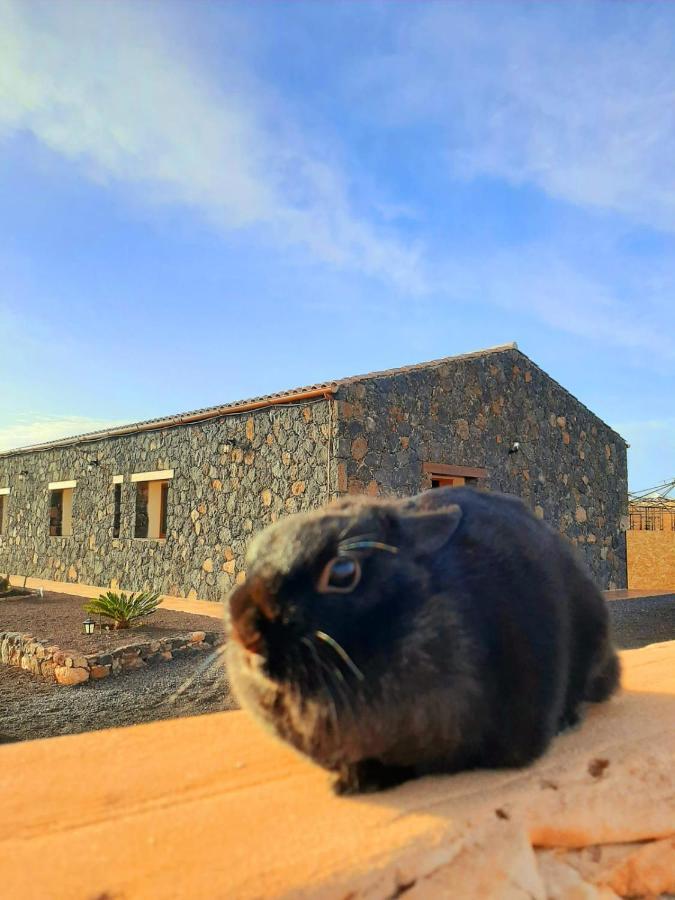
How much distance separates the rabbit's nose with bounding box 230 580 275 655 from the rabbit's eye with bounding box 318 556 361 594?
0.12 meters

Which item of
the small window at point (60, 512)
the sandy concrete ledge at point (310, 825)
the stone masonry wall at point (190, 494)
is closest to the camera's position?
the sandy concrete ledge at point (310, 825)

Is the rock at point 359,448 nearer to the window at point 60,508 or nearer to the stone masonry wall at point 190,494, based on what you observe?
the stone masonry wall at point 190,494

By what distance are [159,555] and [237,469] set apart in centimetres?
297

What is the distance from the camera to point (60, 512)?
18781 millimetres

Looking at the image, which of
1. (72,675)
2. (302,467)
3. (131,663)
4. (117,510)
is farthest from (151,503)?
(72,675)

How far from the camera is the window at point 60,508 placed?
1816cm

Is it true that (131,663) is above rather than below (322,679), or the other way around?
below

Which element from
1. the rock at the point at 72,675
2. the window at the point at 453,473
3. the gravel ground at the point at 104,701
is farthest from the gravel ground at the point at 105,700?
the window at the point at 453,473

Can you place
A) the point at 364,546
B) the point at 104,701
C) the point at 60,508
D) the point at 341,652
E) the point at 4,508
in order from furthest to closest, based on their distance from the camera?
1. the point at 4,508
2. the point at 60,508
3. the point at 104,701
4. the point at 364,546
5. the point at 341,652

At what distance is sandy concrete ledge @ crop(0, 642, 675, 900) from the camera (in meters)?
1.39

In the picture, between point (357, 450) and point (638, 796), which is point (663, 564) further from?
point (638, 796)

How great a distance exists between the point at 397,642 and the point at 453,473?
37.4 feet

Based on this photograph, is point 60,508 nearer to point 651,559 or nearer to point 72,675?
point 72,675

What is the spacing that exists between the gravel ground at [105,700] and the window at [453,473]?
5.73 m
